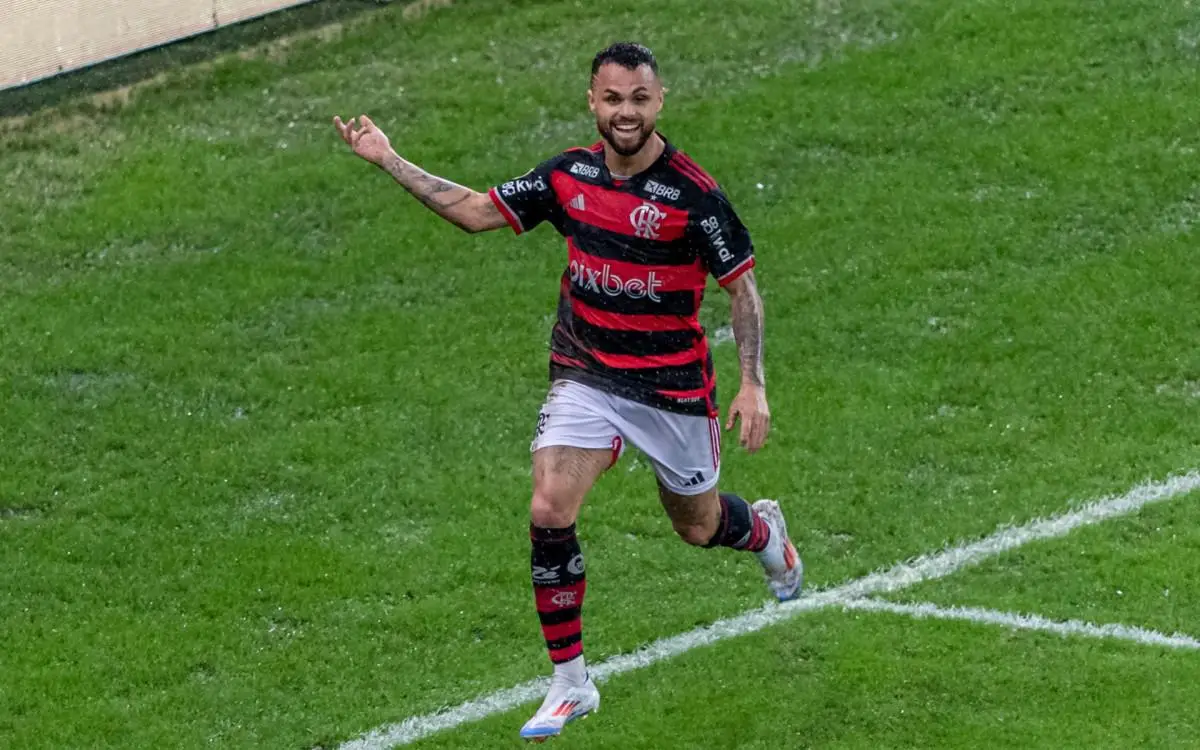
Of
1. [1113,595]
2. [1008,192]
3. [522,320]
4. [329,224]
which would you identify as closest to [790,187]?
[1008,192]

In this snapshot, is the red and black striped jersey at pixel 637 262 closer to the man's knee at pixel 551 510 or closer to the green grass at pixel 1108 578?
the man's knee at pixel 551 510

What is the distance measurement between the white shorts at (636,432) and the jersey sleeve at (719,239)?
67cm

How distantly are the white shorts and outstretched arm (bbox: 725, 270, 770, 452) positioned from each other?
0.38m

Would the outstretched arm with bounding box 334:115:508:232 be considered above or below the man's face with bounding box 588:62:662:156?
below

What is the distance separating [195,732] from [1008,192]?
22.8 feet

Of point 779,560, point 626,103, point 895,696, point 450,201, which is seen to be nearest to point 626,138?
point 626,103

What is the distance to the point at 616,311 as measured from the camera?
703cm

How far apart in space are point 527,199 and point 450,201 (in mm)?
330

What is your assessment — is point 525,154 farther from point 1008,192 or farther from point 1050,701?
point 1050,701

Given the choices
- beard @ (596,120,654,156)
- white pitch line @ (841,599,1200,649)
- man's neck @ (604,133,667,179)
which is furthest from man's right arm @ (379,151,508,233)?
white pitch line @ (841,599,1200,649)

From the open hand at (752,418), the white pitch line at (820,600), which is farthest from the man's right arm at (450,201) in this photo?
the white pitch line at (820,600)

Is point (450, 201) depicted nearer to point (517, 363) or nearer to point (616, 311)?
point (616, 311)

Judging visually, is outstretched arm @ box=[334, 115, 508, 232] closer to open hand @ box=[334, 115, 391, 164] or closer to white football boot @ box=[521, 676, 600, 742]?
open hand @ box=[334, 115, 391, 164]

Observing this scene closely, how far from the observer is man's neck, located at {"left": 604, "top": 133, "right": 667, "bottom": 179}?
693cm
